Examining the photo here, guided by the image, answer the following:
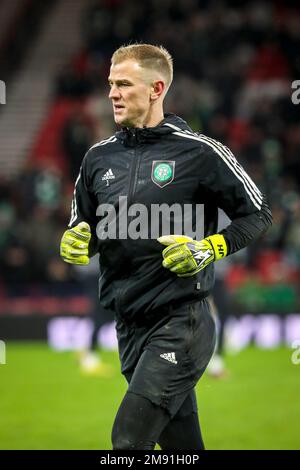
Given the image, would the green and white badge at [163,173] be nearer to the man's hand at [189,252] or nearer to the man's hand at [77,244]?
the man's hand at [189,252]

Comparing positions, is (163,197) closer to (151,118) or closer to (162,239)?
(162,239)

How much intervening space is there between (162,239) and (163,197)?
10.3 inches

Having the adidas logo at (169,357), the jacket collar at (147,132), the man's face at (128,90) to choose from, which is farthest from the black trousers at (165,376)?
the man's face at (128,90)

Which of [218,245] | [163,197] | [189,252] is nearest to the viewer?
[189,252]

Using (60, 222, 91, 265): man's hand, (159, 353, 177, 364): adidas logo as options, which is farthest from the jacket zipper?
(159, 353, 177, 364): adidas logo

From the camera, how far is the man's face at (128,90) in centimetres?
460

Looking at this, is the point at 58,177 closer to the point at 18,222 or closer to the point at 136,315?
the point at 18,222

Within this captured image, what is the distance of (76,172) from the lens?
1568 centimetres

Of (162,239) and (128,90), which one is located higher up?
(128,90)

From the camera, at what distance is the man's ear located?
4.66m

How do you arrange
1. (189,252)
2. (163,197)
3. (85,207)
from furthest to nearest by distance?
(85,207) → (163,197) → (189,252)

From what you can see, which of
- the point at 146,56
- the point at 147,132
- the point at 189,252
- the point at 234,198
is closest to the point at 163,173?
the point at 147,132

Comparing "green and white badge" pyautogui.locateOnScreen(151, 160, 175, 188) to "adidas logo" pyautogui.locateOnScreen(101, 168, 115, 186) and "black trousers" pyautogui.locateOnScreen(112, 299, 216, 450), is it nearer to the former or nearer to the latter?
"adidas logo" pyautogui.locateOnScreen(101, 168, 115, 186)
